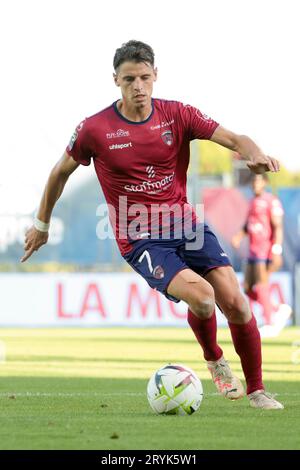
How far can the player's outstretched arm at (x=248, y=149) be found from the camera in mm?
8055

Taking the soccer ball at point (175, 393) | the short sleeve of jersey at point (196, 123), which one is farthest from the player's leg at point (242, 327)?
the short sleeve of jersey at point (196, 123)

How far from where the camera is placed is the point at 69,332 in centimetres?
2178

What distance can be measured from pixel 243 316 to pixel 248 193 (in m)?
16.6

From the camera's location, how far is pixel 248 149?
8219 millimetres

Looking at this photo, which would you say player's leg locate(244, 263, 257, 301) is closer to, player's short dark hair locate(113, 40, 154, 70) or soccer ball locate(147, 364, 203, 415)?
player's short dark hair locate(113, 40, 154, 70)

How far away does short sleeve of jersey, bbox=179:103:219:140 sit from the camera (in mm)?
8609

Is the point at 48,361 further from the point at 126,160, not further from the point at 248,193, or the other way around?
the point at 248,193

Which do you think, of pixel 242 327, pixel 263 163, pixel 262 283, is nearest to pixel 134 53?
pixel 263 163

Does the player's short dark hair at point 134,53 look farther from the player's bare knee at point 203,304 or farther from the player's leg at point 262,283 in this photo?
the player's leg at point 262,283

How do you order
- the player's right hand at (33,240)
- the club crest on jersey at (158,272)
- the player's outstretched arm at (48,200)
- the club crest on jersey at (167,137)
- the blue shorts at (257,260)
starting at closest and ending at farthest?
1. the club crest on jersey at (158,272)
2. the club crest on jersey at (167,137)
3. the player's outstretched arm at (48,200)
4. the player's right hand at (33,240)
5. the blue shorts at (257,260)

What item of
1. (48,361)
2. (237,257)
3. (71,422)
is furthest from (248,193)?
(71,422)

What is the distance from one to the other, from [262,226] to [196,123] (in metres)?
12.1

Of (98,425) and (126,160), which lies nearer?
(98,425)

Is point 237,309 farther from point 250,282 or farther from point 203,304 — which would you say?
point 250,282
